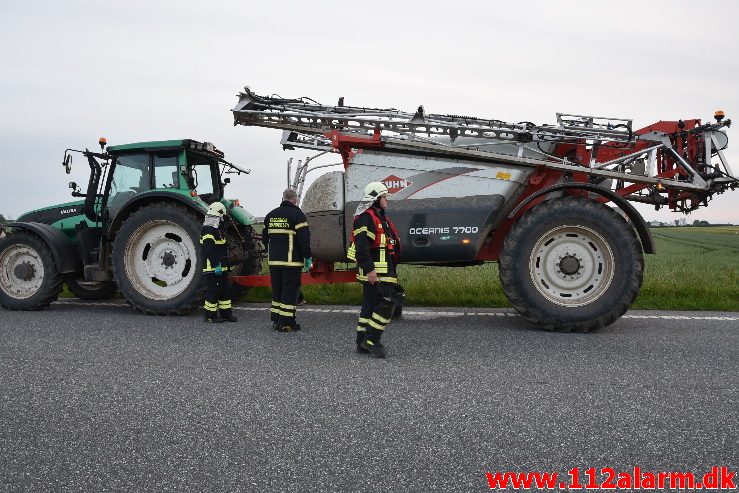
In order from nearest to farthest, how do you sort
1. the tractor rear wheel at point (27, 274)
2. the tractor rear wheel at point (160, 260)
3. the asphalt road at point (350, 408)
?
1. the asphalt road at point (350, 408)
2. the tractor rear wheel at point (160, 260)
3. the tractor rear wheel at point (27, 274)

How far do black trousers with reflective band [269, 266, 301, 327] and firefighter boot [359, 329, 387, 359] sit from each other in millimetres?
1506

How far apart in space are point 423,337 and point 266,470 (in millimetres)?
3460

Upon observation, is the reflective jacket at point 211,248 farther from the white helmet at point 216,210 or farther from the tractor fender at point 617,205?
the tractor fender at point 617,205

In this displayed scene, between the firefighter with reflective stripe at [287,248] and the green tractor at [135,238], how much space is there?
4.46 feet

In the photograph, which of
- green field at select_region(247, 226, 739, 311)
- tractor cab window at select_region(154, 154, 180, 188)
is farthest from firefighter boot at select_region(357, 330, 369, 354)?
tractor cab window at select_region(154, 154, 180, 188)

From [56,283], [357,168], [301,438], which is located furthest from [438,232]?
[56,283]

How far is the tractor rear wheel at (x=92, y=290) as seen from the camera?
30.9 ft

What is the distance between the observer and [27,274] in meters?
8.35

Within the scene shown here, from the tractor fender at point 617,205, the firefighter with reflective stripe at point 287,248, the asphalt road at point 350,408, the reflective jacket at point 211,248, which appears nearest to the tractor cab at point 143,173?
the reflective jacket at point 211,248

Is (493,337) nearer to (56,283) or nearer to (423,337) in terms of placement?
(423,337)

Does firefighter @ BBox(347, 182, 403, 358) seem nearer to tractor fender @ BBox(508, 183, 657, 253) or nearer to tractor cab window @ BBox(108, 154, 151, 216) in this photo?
tractor fender @ BBox(508, 183, 657, 253)

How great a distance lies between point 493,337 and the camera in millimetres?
6078

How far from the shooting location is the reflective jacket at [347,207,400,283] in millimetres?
5438

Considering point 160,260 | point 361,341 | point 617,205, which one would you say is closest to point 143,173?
point 160,260
